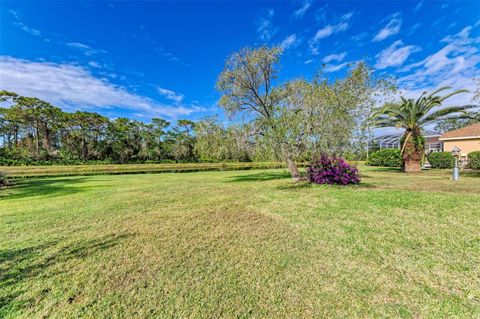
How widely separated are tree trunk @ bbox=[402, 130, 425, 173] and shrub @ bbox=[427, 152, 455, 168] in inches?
205

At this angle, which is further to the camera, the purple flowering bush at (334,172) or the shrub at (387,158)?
the shrub at (387,158)

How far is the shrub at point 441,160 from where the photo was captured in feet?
57.4

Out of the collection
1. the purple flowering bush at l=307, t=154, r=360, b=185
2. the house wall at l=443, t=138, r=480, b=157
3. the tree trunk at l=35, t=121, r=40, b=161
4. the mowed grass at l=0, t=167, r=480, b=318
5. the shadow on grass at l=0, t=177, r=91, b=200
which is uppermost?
the tree trunk at l=35, t=121, r=40, b=161

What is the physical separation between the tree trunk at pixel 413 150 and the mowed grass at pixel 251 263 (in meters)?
11.7

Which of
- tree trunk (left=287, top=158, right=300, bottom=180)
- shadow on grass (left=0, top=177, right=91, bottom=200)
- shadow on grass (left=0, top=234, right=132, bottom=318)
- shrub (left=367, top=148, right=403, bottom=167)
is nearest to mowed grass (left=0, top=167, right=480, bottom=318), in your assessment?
shadow on grass (left=0, top=234, right=132, bottom=318)

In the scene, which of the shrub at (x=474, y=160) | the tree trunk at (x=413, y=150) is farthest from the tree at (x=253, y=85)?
the shrub at (x=474, y=160)

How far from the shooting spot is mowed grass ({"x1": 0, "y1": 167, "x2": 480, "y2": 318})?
220 cm

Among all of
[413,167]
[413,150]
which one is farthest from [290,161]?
[413,167]

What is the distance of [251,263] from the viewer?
3035 mm

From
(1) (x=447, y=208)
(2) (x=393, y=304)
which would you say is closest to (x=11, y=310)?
(2) (x=393, y=304)

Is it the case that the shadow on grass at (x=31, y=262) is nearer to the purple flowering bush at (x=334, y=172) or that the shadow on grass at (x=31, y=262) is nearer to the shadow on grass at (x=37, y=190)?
the shadow on grass at (x=37, y=190)

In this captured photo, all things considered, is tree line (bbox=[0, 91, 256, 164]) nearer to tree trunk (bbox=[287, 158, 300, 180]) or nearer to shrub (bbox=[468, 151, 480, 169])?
tree trunk (bbox=[287, 158, 300, 180])

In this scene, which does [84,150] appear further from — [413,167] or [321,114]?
[413,167]

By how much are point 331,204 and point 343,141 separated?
3503 millimetres
